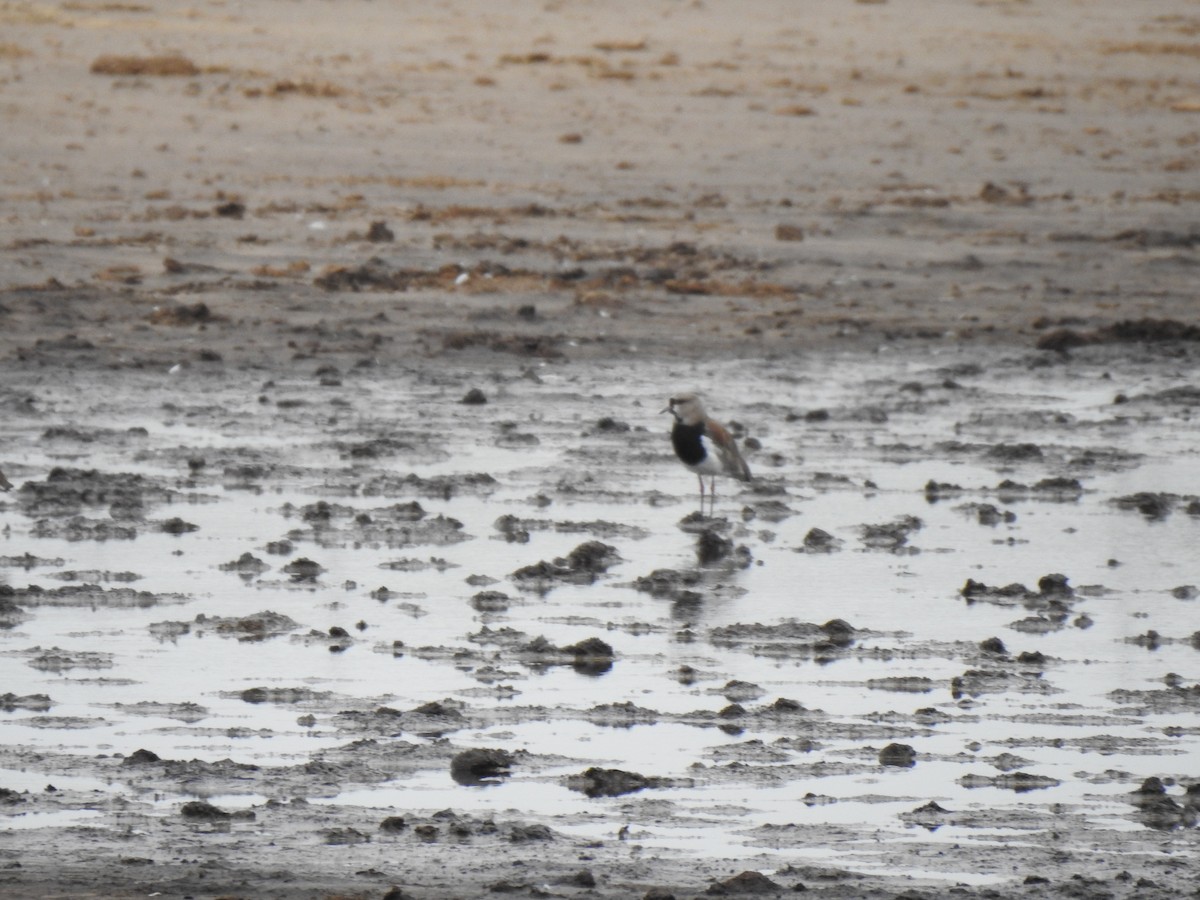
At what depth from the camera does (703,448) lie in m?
10.4

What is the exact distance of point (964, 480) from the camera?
11.1 metres

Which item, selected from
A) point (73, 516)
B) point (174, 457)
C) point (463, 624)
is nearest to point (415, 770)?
point (463, 624)

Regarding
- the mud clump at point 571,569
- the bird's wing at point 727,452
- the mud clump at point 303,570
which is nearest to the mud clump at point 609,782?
Result: the mud clump at point 571,569

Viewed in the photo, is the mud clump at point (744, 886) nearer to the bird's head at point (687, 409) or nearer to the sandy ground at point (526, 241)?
the sandy ground at point (526, 241)

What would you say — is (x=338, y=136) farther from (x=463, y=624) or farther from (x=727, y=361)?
(x=463, y=624)

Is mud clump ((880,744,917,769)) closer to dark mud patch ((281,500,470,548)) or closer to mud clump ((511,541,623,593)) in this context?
mud clump ((511,541,623,593))

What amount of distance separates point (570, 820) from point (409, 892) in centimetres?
78

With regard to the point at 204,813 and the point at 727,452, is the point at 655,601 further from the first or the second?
the point at 204,813

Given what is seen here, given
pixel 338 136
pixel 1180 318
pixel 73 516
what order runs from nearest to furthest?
pixel 73 516 → pixel 1180 318 → pixel 338 136

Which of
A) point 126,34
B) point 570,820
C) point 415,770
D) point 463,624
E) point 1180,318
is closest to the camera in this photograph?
point 570,820

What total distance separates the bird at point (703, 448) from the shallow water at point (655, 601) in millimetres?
222

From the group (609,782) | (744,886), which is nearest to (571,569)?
(609,782)

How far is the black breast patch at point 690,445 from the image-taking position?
10.3 meters

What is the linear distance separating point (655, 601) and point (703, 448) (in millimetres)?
1900
